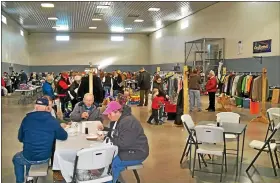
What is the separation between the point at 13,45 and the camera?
2027cm

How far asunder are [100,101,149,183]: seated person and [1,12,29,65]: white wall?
1382cm

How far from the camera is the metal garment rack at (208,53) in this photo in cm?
1538

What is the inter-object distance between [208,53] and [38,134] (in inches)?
544

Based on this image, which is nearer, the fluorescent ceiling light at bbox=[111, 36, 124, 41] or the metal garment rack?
the metal garment rack

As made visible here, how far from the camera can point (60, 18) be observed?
62.9 ft

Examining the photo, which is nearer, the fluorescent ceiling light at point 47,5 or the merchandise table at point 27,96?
the merchandise table at point 27,96

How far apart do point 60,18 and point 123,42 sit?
891cm

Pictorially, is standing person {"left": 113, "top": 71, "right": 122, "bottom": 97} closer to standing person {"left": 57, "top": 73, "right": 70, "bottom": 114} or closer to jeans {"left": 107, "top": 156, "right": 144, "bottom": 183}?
standing person {"left": 57, "top": 73, "right": 70, "bottom": 114}

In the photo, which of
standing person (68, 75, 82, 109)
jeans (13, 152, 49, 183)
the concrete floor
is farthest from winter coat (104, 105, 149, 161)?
standing person (68, 75, 82, 109)

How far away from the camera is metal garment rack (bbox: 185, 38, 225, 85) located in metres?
15.4

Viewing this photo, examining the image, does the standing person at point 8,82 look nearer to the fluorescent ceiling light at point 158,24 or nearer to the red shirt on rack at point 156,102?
the fluorescent ceiling light at point 158,24

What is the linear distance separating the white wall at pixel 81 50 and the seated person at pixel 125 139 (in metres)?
23.5

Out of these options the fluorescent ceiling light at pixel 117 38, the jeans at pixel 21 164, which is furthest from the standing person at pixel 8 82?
the jeans at pixel 21 164

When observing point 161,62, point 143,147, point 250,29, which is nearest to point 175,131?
point 143,147
